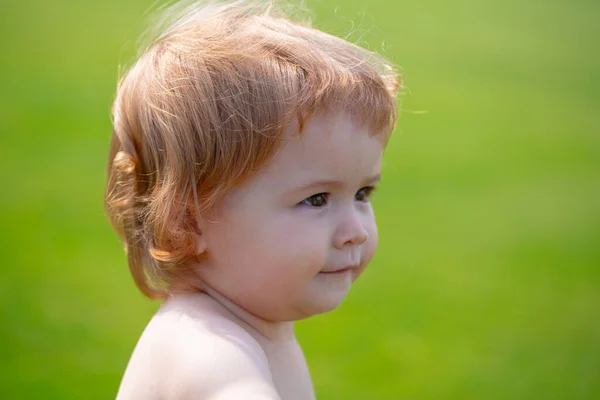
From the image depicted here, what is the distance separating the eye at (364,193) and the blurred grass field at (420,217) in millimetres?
491

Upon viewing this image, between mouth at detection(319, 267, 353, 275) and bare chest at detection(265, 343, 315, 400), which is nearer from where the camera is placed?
mouth at detection(319, 267, 353, 275)

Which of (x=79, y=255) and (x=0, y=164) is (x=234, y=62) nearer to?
(x=79, y=255)

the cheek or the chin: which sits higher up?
the cheek

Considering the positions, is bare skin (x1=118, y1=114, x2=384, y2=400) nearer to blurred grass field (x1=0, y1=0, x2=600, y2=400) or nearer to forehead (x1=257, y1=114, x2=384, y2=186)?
forehead (x1=257, y1=114, x2=384, y2=186)

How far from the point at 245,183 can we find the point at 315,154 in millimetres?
167

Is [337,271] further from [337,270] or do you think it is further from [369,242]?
[369,242]

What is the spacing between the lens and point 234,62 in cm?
199

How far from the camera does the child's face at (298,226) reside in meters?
1.98

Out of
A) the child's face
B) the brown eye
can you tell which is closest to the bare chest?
the child's face

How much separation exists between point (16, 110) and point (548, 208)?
Answer: 3.75 metres

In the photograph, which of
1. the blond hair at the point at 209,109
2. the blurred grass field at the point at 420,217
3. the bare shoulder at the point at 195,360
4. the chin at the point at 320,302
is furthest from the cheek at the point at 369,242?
the blurred grass field at the point at 420,217

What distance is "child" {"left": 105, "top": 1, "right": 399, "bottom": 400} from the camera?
196 centimetres

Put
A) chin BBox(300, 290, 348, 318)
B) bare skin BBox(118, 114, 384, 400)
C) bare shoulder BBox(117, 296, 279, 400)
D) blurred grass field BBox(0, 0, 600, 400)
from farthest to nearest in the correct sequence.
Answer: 1. blurred grass field BBox(0, 0, 600, 400)
2. chin BBox(300, 290, 348, 318)
3. bare skin BBox(118, 114, 384, 400)
4. bare shoulder BBox(117, 296, 279, 400)

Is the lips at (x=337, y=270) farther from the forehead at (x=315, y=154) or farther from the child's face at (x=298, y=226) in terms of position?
the forehead at (x=315, y=154)
